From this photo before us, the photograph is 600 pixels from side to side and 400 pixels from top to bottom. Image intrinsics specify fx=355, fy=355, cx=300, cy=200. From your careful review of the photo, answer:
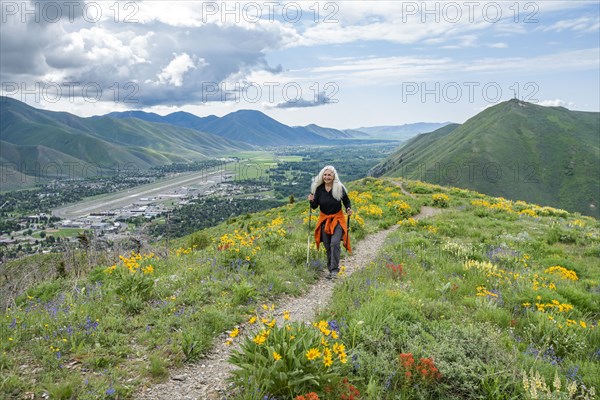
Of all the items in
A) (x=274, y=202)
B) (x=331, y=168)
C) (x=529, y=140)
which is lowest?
(x=274, y=202)

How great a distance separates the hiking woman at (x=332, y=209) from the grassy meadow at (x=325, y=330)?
87 cm

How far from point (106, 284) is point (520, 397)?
27.4 ft

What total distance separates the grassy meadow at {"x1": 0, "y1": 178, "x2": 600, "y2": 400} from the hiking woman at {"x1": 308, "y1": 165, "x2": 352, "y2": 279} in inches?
34.4

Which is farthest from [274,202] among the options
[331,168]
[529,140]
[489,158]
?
[529,140]

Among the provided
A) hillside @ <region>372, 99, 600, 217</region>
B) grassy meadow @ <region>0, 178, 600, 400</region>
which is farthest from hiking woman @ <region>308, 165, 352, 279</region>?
hillside @ <region>372, 99, 600, 217</region>

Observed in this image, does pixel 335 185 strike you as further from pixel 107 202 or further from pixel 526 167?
pixel 526 167

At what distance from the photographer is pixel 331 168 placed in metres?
10.5

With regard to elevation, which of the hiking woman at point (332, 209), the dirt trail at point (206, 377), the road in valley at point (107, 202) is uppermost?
the hiking woman at point (332, 209)

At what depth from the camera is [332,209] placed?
10570 millimetres

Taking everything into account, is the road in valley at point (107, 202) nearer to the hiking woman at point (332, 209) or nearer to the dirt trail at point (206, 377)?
the hiking woman at point (332, 209)

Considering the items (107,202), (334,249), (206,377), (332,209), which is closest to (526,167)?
(332,209)

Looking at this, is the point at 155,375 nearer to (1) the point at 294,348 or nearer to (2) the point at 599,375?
(1) the point at 294,348

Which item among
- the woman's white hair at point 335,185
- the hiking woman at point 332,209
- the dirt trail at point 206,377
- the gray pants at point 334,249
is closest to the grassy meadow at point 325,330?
the dirt trail at point 206,377

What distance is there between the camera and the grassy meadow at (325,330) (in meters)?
4.71
